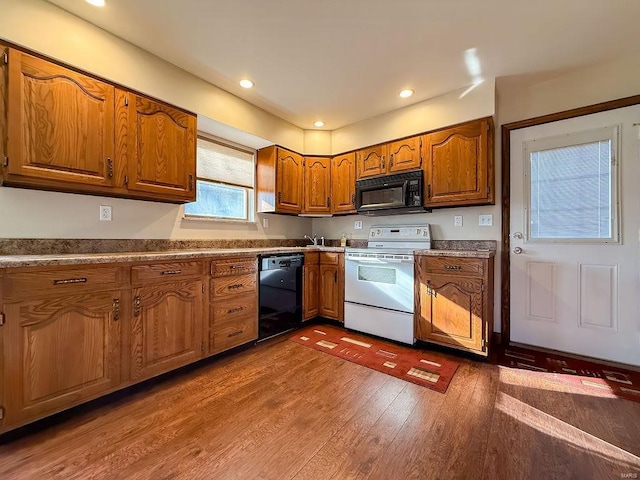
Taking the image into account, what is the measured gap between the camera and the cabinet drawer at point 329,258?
10.6ft

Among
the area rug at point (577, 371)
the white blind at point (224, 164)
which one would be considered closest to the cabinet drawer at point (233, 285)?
the white blind at point (224, 164)

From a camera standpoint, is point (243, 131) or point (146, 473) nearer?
point (146, 473)

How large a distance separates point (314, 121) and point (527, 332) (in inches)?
129

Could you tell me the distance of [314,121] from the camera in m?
3.47

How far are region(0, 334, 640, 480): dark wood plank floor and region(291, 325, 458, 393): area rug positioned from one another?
129mm

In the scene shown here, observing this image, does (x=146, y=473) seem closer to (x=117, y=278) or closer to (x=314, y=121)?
(x=117, y=278)

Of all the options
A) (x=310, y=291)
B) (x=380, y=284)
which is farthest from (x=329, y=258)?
(x=380, y=284)

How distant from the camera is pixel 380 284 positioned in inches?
112

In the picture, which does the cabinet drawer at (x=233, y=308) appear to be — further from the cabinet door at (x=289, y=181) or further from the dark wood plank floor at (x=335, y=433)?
the cabinet door at (x=289, y=181)

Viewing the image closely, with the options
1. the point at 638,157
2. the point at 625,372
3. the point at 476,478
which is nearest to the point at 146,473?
the point at 476,478

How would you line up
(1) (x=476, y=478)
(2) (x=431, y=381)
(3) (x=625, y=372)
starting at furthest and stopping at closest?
1. (3) (x=625, y=372)
2. (2) (x=431, y=381)
3. (1) (x=476, y=478)

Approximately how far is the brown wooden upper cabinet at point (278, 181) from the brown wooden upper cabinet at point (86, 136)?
3.40ft

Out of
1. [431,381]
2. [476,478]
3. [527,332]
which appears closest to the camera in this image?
[476,478]

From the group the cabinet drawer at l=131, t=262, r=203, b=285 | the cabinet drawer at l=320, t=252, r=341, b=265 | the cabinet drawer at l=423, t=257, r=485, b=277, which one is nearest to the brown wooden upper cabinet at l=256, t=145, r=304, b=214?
the cabinet drawer at l=320, t=252, r=341, b=265
